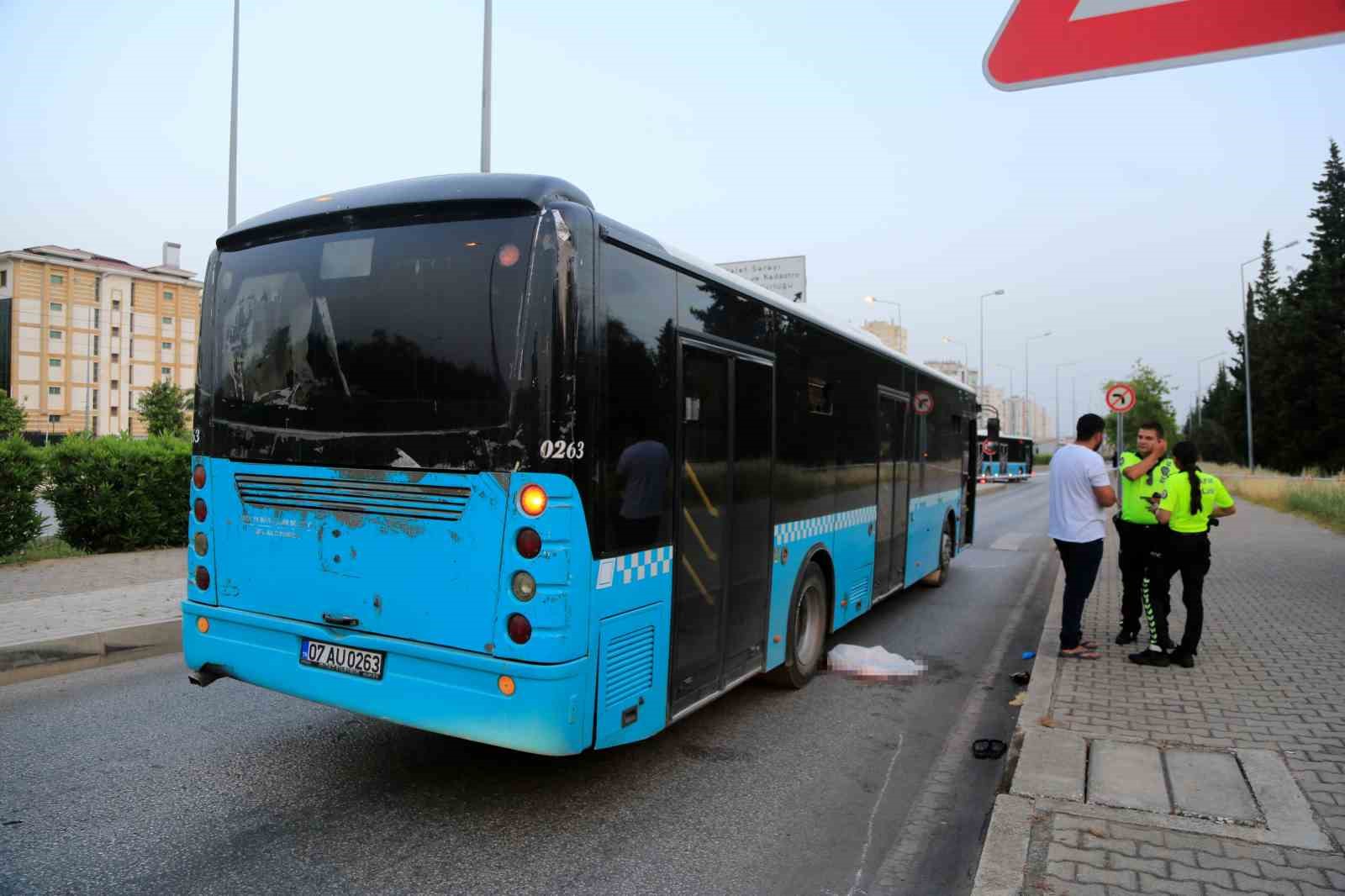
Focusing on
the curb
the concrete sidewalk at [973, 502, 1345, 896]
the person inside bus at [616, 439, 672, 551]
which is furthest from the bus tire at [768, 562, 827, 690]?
the curb

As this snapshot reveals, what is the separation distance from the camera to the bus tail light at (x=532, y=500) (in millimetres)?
4004

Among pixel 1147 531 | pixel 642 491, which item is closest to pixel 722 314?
pixel 642 491

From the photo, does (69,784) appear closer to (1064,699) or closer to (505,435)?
(505,435)

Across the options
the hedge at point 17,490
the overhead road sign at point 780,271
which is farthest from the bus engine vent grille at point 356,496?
the overhead road sign at point 780,271

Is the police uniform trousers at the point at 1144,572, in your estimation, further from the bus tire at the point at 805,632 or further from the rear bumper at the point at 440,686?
the rear bumper at the point at 440,686

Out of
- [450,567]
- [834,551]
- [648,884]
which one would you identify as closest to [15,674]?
[450,567]

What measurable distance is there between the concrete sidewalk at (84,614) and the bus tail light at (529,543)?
17.0ft

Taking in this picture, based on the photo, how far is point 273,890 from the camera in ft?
11.8

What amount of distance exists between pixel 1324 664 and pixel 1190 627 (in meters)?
1.14

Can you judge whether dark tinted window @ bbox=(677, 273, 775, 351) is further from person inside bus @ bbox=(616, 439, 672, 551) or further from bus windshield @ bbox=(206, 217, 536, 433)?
bus windshield @ bbox=(206, 217, 536, 433)

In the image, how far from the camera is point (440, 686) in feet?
13.8

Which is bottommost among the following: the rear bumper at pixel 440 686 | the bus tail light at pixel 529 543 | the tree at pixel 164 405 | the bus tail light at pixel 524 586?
the rear bumper at pixel 440 686

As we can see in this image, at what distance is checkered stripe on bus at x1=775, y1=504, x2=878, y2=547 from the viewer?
6422mm

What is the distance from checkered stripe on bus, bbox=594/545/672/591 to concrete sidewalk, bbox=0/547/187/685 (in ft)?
17.5
